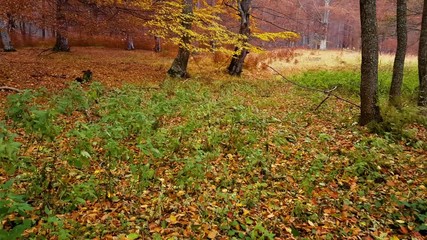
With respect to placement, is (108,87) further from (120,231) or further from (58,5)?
(120,231)

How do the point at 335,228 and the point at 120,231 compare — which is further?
the point at 335,228

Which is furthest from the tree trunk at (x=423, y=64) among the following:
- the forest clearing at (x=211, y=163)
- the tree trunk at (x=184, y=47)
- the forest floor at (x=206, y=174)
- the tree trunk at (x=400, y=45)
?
the tree trunk at (x=184, y=47)

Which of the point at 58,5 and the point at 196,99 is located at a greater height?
the point at 58,5

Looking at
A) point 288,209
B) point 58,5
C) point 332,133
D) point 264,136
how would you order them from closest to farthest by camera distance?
point 288,209
point 264,136
point 332,133
point 58,5

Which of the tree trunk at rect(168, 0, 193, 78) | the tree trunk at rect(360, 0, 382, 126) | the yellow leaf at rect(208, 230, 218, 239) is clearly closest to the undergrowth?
the yellow leaf at rect(208, 230, 218, 239)

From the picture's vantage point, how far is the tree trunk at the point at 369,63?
670cm

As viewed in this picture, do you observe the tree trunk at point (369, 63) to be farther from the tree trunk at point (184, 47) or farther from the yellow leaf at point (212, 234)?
the tree trunk at point (184, 47)

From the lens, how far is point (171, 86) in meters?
11.2

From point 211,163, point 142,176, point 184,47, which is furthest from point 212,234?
point 184,47

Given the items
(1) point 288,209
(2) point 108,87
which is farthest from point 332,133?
(2) point 108,87

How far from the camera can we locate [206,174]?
195 inches

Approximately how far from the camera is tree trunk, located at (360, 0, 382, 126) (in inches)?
264

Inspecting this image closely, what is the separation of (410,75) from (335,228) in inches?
640

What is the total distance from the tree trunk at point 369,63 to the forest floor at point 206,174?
372 millimetres
